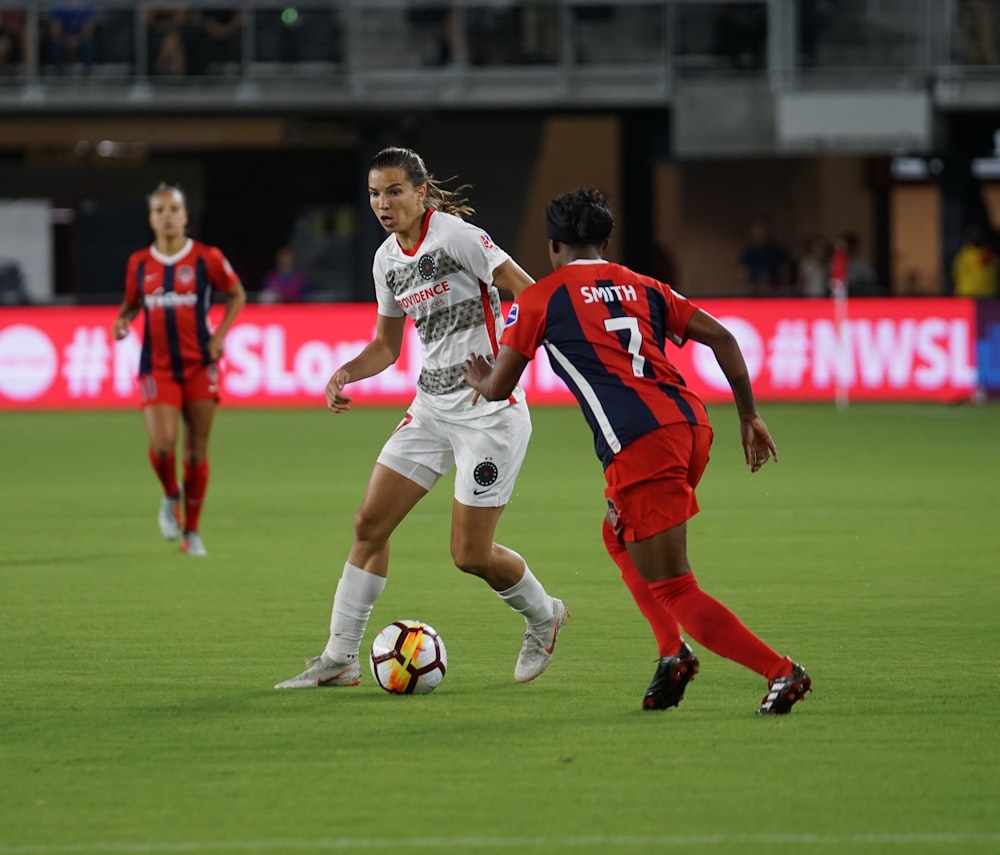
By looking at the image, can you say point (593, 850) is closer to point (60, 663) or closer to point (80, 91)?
point (60, 663)

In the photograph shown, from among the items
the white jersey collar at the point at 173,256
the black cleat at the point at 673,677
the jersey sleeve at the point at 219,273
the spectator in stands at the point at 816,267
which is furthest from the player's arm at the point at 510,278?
the spectator in stands at the point at 816,267

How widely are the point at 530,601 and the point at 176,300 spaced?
16.5 ft

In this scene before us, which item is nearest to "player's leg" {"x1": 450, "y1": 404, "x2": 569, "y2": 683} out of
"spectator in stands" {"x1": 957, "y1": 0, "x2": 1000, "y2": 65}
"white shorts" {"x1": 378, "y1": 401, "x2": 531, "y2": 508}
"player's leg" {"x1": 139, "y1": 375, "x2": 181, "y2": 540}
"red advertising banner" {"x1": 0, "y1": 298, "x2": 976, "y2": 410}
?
"white shorts" {"x1": 378, "y1": 401, "x2": 531, "y2": 508}

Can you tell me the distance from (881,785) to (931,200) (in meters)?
27.8

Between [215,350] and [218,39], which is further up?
[218,39]

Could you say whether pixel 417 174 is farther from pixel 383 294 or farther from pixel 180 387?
pixel 180 387

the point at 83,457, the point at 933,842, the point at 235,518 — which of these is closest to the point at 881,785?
the point at 933,842

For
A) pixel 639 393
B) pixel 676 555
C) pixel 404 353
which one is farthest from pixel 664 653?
pixel 404 353

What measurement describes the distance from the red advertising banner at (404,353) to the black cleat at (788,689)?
610 inches

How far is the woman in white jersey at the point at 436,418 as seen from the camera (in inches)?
268

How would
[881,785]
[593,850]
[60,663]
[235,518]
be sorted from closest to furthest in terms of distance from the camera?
[593,850] < [881,785] < [60,663] < [235,518]

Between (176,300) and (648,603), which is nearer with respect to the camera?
(648,603)

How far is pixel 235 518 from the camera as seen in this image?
12758 mm

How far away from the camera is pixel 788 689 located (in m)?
6.11
